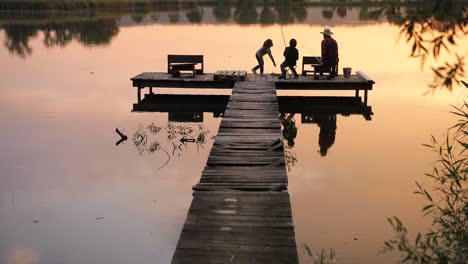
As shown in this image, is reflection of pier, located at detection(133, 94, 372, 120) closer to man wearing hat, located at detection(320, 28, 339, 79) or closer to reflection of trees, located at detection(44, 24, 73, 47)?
man wearing hat, located at detection(320, 28, 339, 79)

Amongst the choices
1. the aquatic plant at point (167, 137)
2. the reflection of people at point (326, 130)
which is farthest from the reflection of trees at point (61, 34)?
the reflection of people at point (326, 130)

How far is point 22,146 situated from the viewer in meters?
14.8

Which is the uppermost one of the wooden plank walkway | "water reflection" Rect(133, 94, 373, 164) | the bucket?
the bucket

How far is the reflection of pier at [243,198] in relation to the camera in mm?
6574

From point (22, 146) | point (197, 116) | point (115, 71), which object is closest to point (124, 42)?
point (115, 71)

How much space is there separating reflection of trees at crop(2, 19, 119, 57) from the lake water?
1281cm

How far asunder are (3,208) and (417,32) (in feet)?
28.2

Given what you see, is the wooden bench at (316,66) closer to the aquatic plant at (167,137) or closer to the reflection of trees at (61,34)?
the aquatic plant at (167,137)

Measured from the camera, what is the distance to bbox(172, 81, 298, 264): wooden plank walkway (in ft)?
21.5

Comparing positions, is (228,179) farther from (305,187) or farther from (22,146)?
(22,146)

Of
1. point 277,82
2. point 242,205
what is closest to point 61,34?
point 277,82

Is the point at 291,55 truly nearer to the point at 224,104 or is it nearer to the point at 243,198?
the point at 224,104

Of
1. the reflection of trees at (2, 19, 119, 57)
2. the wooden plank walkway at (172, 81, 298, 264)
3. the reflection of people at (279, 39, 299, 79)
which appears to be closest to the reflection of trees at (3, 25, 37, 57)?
the reflection of trees at (2, 19, 119, 57)

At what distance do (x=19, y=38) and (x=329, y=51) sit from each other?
98.1ft
